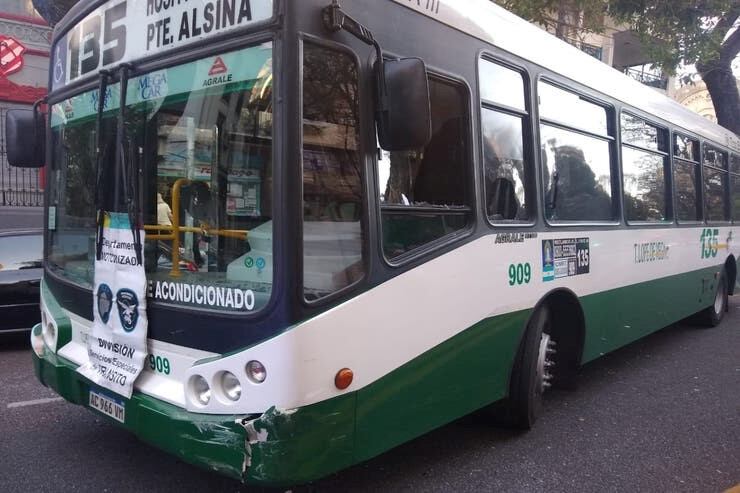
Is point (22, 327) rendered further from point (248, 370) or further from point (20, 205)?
point (20, 205)

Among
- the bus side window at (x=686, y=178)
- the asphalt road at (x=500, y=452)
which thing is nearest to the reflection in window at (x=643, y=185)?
the bus side window at (x=686, y=178)

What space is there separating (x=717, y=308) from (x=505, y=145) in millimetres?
6756

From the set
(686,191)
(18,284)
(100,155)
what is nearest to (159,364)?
(100,155)

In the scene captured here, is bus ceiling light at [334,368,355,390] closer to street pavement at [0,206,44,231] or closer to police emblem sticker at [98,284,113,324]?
police emblem sticker at [98,284,113,324]

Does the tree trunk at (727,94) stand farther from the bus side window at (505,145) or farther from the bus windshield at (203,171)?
the bus windshield at (203,171)

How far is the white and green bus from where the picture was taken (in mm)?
2805

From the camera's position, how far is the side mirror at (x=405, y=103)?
116 inches

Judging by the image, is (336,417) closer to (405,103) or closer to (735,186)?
(405,103)

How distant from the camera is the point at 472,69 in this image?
12.8 ft

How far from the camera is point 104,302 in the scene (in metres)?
3.50

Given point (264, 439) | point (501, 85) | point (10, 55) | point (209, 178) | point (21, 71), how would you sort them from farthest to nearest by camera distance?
point (21, 71) < point (10, 55) < point (501, 85) < point (209, 178) < point (264, 439)

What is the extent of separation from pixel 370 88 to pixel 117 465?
2776mm

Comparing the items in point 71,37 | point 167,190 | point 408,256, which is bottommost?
point 408,256

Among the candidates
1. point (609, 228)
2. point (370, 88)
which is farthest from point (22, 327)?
point (609, 228)
